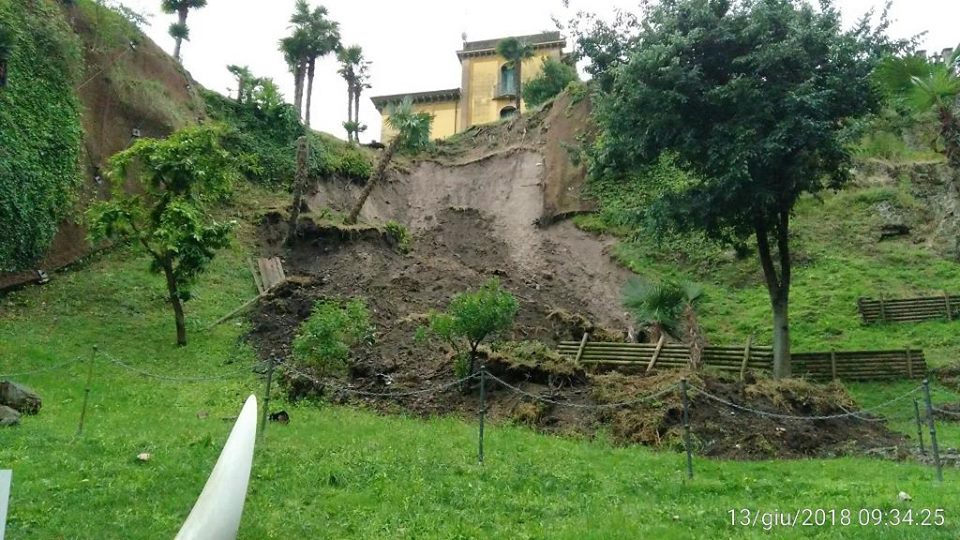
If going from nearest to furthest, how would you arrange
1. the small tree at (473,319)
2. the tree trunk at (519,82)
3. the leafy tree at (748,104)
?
the small tree at (473,319)
the leafy tree at (748,104)
the tree trunk at (519,82)

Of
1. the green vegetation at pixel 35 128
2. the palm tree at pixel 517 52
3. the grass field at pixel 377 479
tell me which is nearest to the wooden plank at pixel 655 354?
the grass field at pixel 377 479

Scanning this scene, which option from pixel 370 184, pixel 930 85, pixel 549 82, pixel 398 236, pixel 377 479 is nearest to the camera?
pixel 377 479

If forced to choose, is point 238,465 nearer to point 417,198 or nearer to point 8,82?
point 8,82

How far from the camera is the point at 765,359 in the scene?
1788cm

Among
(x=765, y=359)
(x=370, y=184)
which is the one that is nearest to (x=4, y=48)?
(x=370, y=184)

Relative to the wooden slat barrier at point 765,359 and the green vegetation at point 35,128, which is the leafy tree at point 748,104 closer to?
the wooden slat barrier at point 765,359

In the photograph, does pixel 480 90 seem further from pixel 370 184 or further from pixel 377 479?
pixel 377 479

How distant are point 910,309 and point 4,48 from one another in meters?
25.5

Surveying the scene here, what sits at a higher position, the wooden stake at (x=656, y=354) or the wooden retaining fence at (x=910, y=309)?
the wooden retaining fence at (x=910, y=309)

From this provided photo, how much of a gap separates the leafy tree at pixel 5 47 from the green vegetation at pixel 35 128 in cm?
2

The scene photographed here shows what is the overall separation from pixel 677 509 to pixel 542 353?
26.8 feet

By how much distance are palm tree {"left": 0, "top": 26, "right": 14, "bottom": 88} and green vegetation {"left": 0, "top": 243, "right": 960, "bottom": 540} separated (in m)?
8.77

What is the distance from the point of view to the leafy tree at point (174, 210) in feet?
57.4

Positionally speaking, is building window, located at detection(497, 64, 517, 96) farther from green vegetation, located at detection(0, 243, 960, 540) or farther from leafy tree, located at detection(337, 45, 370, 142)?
green vegetation, located at detection(0, 243, 960, 540)
